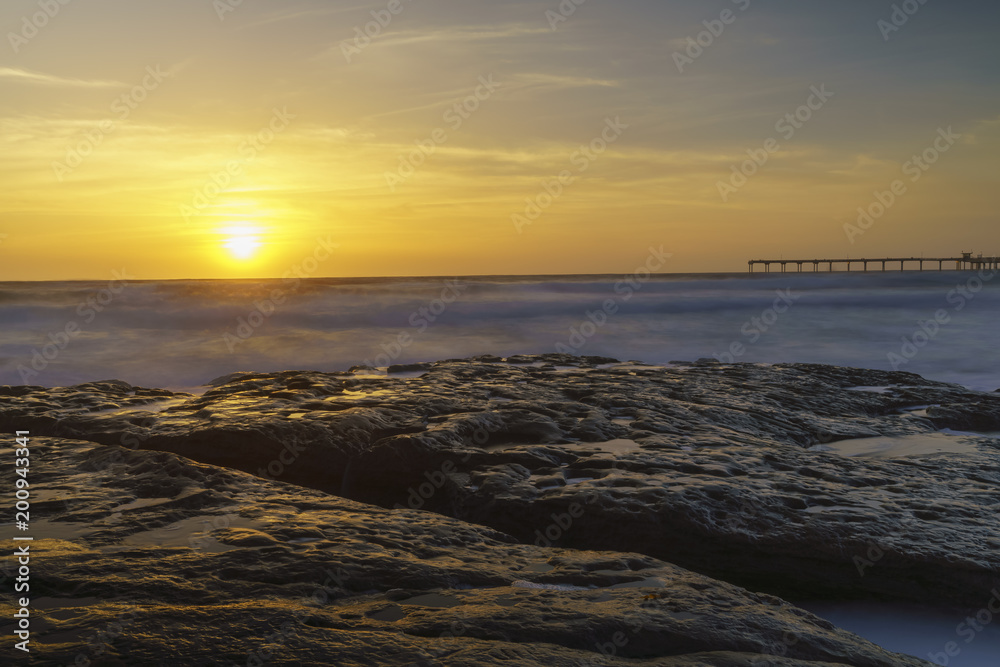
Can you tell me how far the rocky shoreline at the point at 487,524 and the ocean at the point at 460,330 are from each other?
298 inches

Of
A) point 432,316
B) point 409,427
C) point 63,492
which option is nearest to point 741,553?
point 409,427

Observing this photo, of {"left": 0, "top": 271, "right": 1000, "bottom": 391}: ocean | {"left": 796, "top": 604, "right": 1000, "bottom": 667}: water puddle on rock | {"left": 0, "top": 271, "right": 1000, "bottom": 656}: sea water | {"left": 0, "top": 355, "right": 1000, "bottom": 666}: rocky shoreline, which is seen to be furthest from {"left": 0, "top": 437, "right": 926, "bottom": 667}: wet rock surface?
{"left": 0, "top": 271, "right": 1000, "bottom": 391}: ocean

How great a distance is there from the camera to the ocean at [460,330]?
50.2 feet

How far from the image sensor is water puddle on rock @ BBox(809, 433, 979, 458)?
507 cm

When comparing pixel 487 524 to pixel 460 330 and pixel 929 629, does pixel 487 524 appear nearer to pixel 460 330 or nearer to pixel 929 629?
pixel 929 629

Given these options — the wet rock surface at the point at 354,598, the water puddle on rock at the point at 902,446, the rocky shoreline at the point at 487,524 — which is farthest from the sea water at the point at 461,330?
the water puddle on rock at the point at 902,446

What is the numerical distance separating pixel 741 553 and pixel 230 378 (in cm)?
611

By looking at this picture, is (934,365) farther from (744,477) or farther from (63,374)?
(63,374)

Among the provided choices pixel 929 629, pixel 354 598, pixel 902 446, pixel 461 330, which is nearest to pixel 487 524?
pixel 354 598

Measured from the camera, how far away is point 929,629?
2992mm

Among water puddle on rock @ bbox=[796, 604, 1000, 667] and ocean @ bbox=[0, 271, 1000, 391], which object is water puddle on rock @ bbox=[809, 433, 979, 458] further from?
ocean @ bbox=[0, 271, 1000, 391]

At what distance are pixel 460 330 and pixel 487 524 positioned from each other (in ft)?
56.3

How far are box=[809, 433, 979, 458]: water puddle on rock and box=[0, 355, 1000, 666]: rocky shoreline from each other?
67 mm

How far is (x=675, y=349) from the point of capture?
18.4 m
